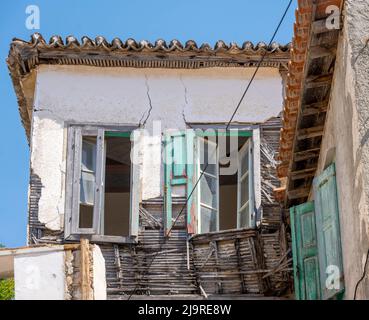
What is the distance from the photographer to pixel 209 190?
13.4 metres

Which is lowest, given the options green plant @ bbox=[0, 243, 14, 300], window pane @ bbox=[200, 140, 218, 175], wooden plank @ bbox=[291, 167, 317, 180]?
green plant @ bbox=[0, 243, 14, 300]

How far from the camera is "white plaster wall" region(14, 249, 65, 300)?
1010 cm

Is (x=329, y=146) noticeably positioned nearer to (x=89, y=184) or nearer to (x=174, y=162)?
(x=174, y=162)

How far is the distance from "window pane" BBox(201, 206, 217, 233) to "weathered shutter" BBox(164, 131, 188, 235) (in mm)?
307

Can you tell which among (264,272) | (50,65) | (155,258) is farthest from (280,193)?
(50,65)

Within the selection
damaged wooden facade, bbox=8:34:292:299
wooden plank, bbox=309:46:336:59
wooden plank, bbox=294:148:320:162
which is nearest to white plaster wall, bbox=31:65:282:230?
damaged wooden facade, bbox=8:34:292:299

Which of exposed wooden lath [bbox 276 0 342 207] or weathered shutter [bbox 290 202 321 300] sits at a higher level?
exposed wooden lath [bbox 276 0 342 207]

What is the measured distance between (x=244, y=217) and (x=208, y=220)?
1.60ft

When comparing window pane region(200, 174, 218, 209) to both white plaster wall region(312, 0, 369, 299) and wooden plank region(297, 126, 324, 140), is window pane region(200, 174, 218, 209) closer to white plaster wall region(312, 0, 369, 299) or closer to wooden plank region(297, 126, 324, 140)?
wooden plank region(297, 126, 324, 140)

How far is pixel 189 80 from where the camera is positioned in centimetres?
1377

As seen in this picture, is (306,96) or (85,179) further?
(85,179)

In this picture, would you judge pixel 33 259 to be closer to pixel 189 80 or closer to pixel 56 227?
pixel 56 227

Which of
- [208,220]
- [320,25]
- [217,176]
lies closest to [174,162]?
[217,176]
